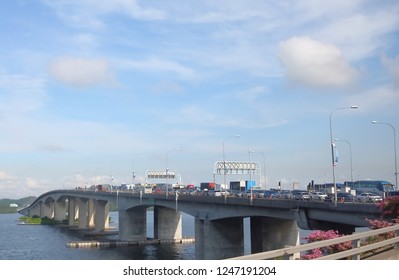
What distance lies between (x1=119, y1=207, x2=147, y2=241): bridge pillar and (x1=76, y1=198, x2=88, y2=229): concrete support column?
58695 mm

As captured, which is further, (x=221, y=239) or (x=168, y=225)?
(x=168, y=225)

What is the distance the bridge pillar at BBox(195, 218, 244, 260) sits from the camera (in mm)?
73938

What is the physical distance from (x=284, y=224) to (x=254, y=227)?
17.6ft

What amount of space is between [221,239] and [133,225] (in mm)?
46586

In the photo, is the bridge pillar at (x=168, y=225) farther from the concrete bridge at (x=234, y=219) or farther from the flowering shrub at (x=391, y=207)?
the flowering shrub at (x=391, y=207)

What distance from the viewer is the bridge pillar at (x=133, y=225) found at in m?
115

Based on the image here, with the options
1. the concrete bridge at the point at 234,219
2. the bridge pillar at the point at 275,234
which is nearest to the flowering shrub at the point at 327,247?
the concrete bridge at the point at 234,219

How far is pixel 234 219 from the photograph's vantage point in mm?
76062

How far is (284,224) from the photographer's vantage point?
69.8 meters

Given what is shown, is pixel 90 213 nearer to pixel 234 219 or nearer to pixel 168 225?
pixel 168 225

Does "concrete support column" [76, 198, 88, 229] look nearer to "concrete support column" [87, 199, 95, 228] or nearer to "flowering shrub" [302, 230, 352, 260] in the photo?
"concrete support column" [87, 199, 95, 228]

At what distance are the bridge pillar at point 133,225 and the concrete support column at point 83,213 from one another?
193ft

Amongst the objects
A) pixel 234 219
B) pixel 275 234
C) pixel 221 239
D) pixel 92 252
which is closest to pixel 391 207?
pixel 275 234

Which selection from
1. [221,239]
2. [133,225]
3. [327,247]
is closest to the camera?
[327,247]
